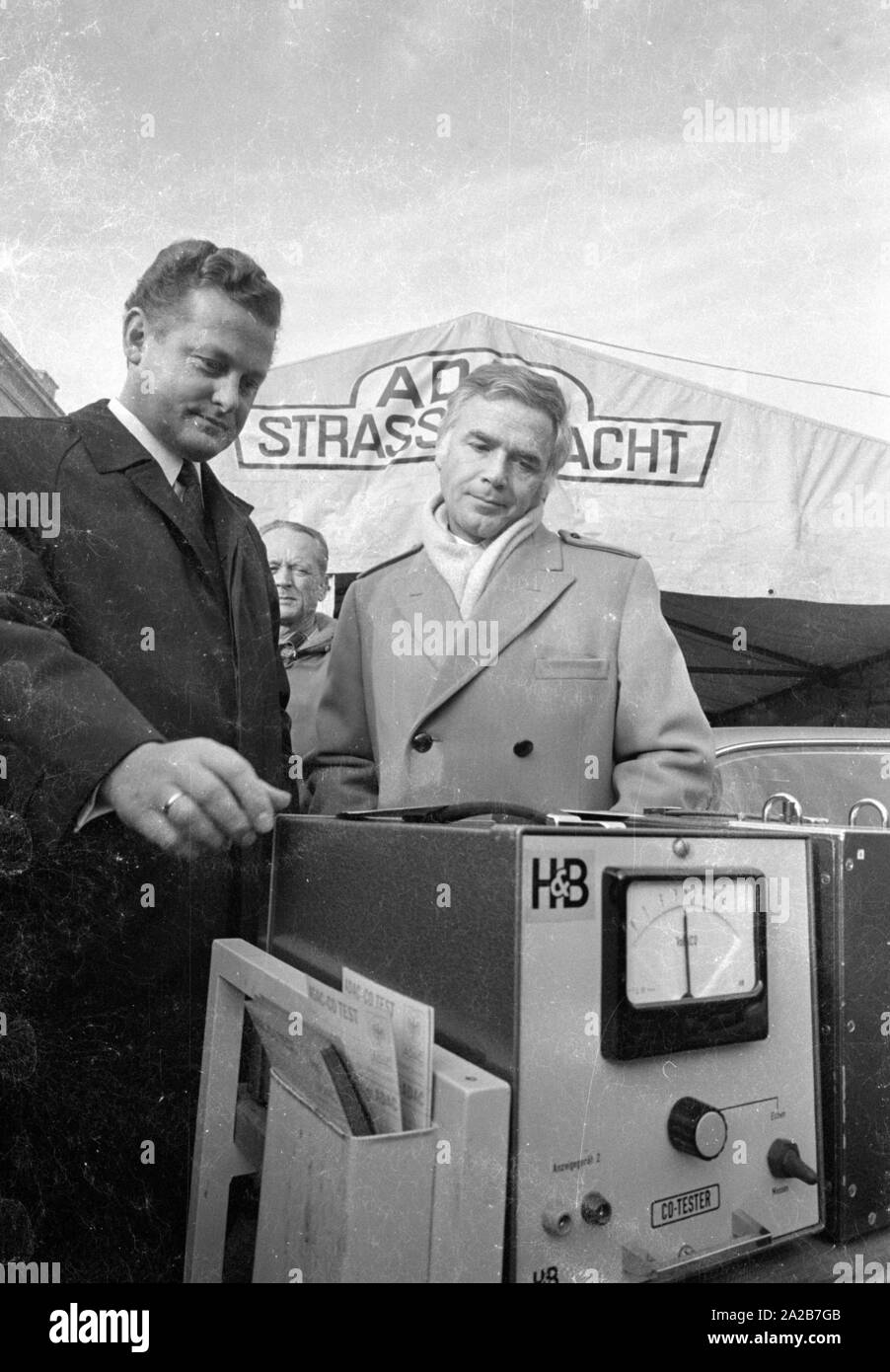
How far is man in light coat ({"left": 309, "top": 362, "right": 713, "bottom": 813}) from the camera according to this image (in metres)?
1.17

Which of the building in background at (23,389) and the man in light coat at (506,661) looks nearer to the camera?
the building in background at (23,389)

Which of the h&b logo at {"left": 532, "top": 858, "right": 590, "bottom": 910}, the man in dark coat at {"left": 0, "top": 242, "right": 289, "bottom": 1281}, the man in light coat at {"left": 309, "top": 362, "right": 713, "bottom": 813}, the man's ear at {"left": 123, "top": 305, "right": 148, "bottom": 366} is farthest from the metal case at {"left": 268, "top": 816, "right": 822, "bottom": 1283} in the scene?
the man's ear at {"left": 123, "top": 305, "right": 148, "bottom": 366}

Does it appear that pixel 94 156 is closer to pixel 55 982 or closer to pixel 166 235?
pixel 166 235

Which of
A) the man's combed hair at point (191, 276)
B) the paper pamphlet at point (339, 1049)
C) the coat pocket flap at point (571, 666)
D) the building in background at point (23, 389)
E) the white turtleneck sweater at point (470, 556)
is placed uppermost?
the man's combed hair at point (191, 276)

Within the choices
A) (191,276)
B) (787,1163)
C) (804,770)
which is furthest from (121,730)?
(804,770)

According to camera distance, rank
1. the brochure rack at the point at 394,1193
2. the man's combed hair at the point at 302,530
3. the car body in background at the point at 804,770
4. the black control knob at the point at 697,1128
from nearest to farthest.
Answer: the brochure rack at the point at 394,1193 < the black control knob at the point at 697,1128 < the man's combed hair at the point at 302,530 < the car body in background at the point at 804,770

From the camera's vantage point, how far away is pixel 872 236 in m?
1.15

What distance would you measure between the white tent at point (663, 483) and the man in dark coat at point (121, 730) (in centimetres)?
19

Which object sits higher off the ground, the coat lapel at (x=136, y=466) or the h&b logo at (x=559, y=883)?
the coat lapel at (x=136, y=466)

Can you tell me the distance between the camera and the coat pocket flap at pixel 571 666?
3.88 feet

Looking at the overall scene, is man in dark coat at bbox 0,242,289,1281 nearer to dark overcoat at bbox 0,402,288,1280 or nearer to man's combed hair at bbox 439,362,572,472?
dark overcoat at bbox 0,402,288,1280

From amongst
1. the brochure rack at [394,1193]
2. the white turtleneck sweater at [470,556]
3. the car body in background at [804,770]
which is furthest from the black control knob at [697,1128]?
the car body in background at [804,770]

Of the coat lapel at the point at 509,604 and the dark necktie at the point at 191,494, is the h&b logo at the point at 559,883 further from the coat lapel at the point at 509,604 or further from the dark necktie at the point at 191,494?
the dark necktie at the point at 191,494

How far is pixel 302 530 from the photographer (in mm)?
1300
